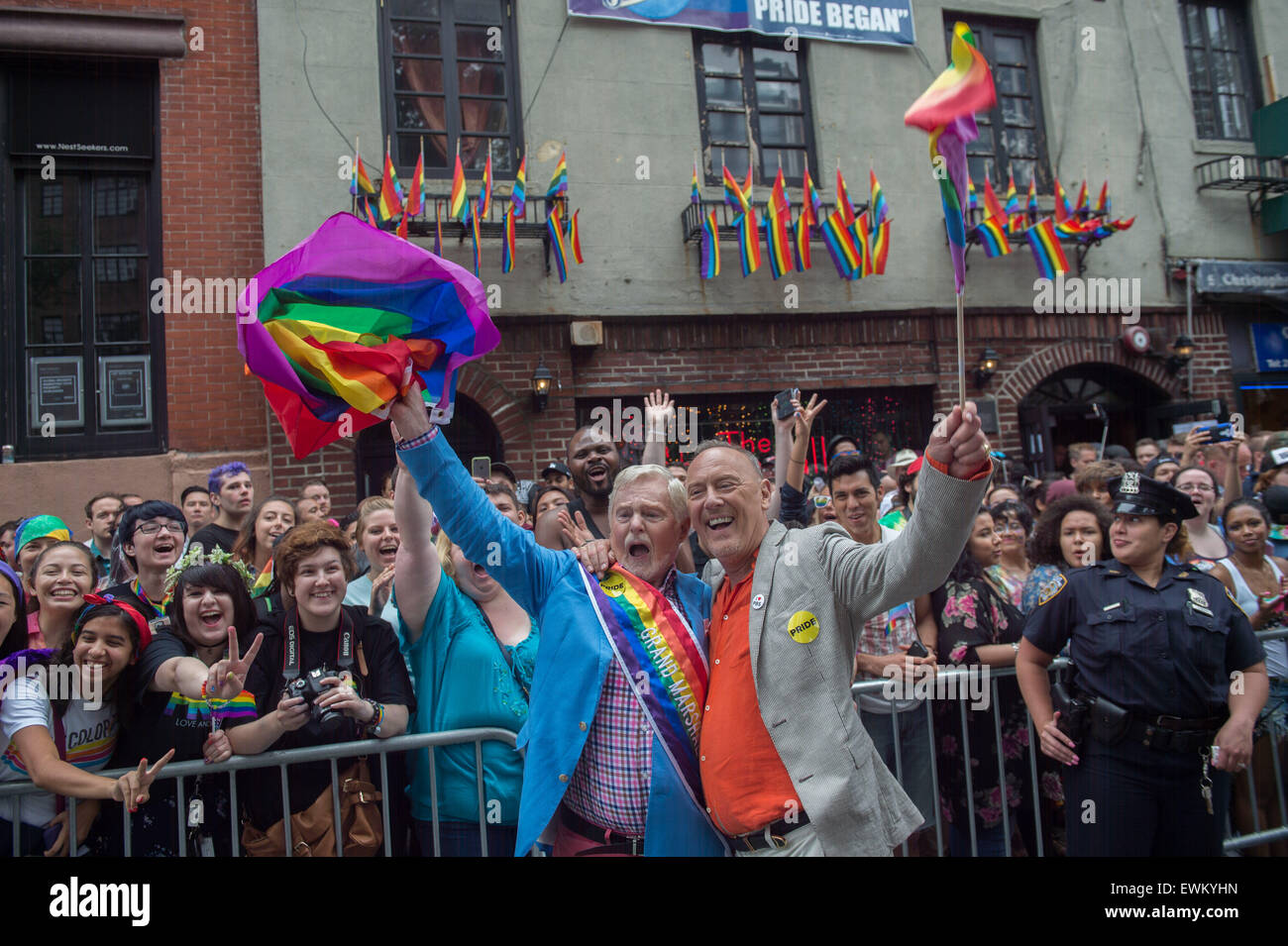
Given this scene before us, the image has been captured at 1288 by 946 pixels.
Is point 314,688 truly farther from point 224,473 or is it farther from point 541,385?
point 541,385

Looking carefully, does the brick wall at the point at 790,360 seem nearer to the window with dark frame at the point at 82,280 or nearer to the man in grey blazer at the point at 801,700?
the window with dark frame at the point at 82,280

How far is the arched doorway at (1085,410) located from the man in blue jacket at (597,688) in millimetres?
8836

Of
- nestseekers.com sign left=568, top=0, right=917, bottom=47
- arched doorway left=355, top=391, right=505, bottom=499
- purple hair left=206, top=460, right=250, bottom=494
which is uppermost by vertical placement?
nestseekers.com sign left=568, top=0, right=917, bottom=47

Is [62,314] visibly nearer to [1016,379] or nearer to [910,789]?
[910,789]

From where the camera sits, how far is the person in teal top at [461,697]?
3.01m

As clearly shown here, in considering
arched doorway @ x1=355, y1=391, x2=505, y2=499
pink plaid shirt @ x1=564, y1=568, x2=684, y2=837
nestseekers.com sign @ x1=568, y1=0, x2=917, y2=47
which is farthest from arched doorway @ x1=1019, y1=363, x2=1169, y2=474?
pink plaid shirt @ x1=564, y1=568, x2=684, y2=837

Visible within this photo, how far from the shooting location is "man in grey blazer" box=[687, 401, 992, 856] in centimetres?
206

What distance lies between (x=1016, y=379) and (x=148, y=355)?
8.94 m

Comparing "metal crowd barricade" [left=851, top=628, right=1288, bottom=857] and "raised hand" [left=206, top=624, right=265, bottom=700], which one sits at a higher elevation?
"raised hand" [left=206, top=624, right=265, bottom=700]

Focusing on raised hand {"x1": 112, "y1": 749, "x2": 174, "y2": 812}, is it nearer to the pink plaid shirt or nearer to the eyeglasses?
the pink plaid shirt

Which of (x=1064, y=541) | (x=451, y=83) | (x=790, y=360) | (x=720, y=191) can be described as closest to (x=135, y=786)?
(x=1064, y=541)

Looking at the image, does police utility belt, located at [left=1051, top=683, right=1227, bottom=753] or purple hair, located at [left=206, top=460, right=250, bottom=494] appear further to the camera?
purple hair, located at [left=206, top=460, right=250, bottom=494]
